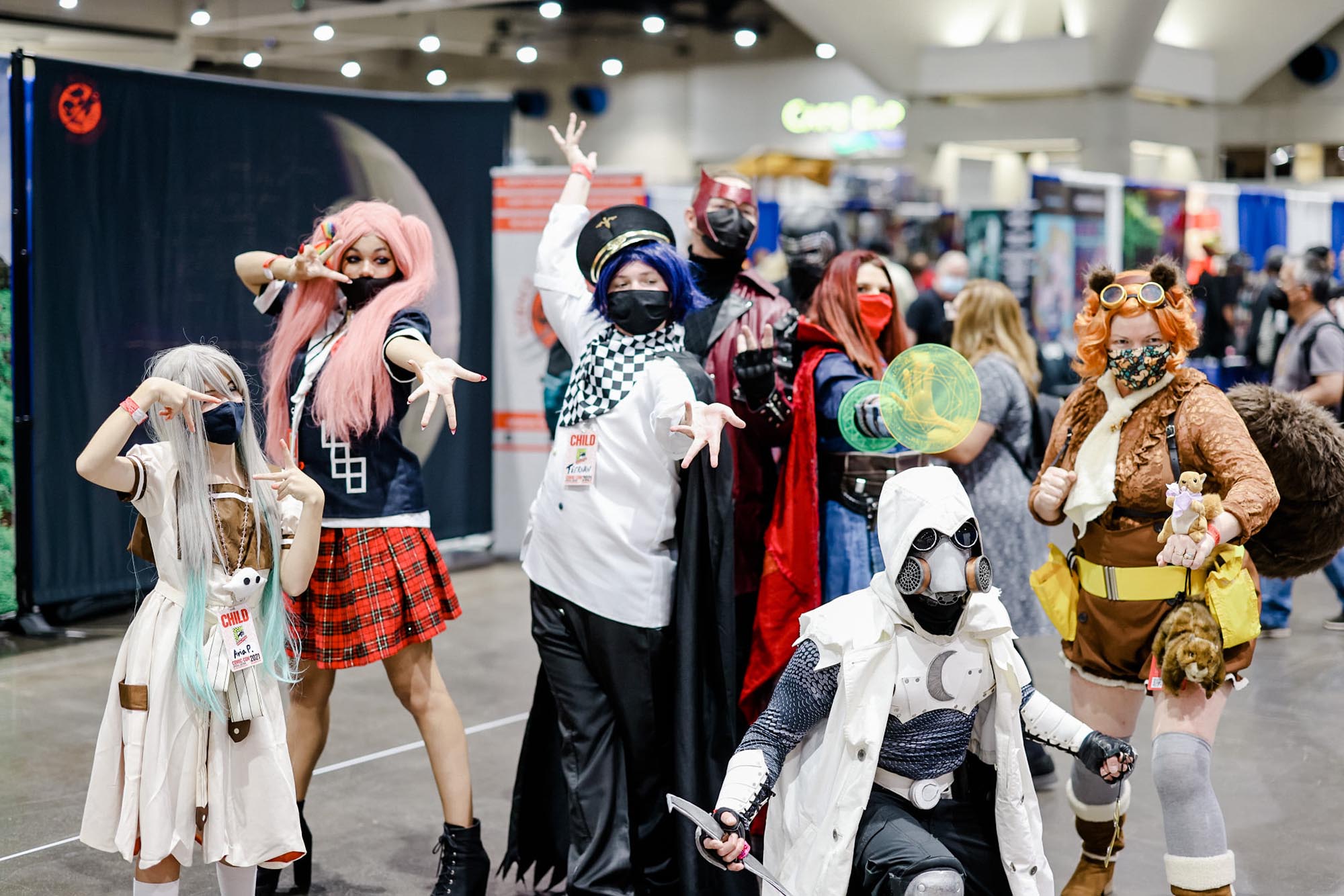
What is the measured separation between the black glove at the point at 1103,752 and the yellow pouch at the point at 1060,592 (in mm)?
738

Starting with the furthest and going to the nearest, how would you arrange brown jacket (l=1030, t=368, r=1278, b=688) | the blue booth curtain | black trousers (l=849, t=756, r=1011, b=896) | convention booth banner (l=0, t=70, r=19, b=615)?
the blue booth curtain
convention booth banner (l=0, t=70, r=19, b=615)
brown jacket (l=1030, t=368, r=1278, b=688)
black trousers (l=849, t=756, r=1011, b=896)

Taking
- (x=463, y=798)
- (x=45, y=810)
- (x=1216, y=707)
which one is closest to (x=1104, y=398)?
(x=1216, y=707)

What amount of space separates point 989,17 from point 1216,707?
15.3 meters

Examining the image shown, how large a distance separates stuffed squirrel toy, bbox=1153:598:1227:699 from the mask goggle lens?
70 centimetres

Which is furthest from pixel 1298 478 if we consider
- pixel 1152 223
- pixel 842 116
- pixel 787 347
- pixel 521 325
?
pixel 842 116

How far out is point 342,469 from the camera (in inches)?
136

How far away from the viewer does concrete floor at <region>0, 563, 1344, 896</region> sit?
3.86 metres

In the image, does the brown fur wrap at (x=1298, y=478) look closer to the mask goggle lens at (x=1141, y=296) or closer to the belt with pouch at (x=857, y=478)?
the mask goggle lens at (x=1141, y=296)

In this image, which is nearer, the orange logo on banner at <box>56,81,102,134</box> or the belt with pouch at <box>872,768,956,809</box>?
the belt with pouch at <box>872,768,956,809</box>

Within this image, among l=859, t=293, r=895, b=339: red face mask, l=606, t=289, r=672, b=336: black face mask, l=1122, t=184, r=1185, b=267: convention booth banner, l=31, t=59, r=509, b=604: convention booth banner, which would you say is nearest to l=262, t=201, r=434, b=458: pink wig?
l=606, t=289, r=672, b=336: black face mask

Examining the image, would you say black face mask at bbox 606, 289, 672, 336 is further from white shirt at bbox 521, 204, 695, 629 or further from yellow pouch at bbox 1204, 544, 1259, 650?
yellow pouch at bbox 1204, 544, 1259, 650

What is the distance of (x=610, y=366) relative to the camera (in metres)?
3.32

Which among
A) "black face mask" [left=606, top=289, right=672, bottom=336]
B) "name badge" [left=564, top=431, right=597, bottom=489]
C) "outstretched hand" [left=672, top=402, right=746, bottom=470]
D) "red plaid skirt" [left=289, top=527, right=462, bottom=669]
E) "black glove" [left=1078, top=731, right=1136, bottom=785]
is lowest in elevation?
"black glove" [left=1078, top=731, right=1136, bottom=785]

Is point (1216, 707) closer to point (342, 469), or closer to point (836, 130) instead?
point (342, 469)
